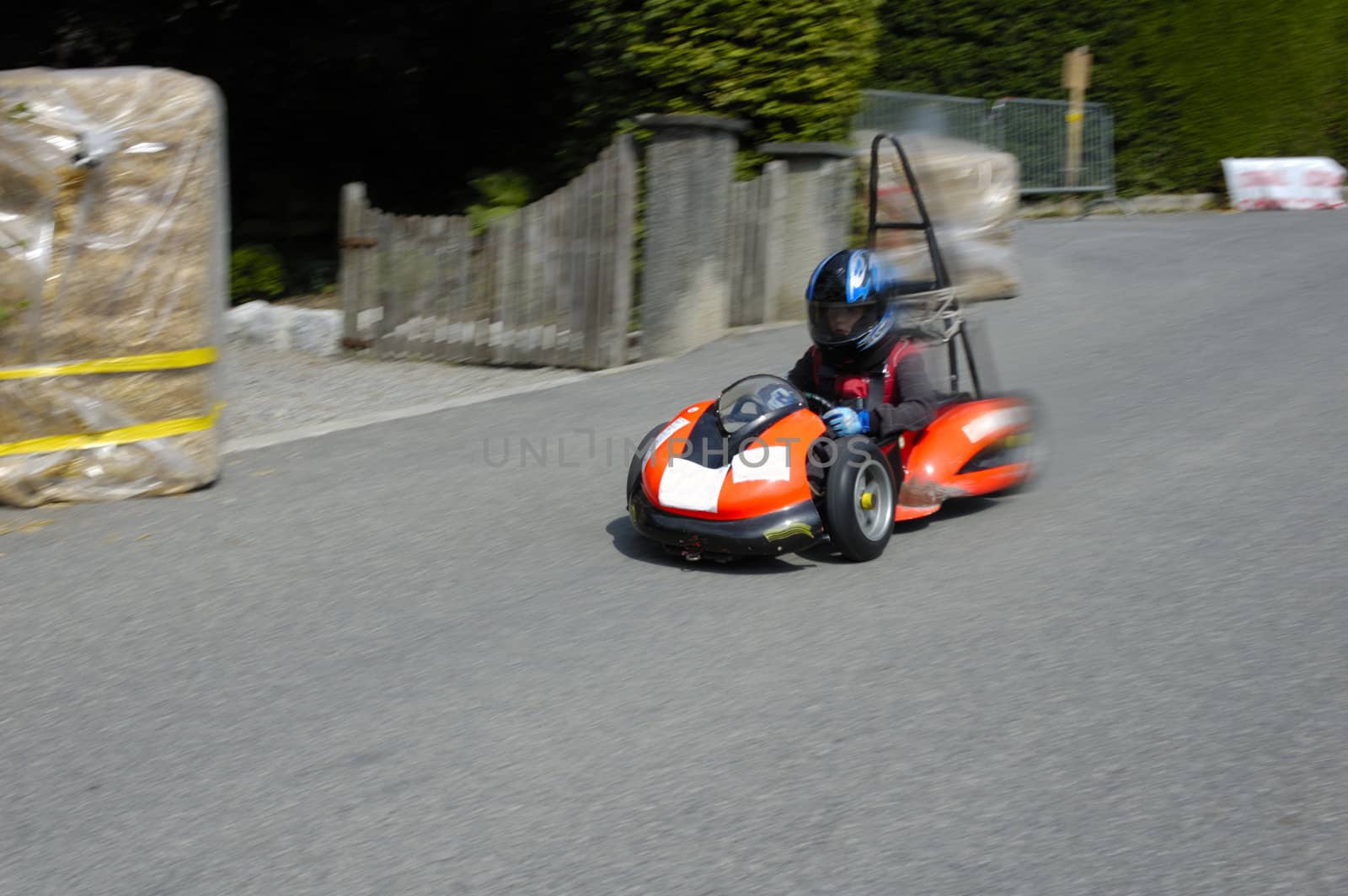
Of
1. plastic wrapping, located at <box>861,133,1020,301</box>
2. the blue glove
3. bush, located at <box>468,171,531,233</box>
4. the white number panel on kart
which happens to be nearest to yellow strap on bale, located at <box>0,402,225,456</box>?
the white number panel on kart

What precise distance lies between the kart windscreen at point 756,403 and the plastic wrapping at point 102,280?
305cm

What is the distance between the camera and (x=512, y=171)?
46.0 feet

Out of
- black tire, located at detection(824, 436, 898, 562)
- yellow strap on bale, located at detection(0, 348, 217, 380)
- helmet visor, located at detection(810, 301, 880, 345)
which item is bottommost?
black tire, located at detection(824, 436, 898, 562)

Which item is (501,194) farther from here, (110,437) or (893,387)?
(893,387)

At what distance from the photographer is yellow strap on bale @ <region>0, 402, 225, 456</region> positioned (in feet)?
23.5

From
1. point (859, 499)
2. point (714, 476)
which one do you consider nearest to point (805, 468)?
point (859, 499)

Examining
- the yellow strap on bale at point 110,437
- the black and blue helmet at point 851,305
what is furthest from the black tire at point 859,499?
the yellow strap on bale at point 110,437

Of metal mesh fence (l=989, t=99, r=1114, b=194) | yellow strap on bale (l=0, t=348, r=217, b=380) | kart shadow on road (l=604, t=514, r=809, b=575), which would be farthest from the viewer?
metal mesh fence (l=989, t=99, r=1114, b=194)

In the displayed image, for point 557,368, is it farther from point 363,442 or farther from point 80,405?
point 80,405

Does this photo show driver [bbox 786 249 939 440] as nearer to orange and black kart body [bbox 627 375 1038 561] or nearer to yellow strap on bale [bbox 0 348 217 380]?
orange and black kart body [bbox 627 375 1038 561]

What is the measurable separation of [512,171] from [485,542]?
8.18 meters

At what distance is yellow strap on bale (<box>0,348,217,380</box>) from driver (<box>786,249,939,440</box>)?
331 cm

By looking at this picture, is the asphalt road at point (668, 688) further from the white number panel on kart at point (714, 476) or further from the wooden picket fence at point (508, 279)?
the wooden picket fence at point (508, 279)

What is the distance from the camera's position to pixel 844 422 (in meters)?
6.19
